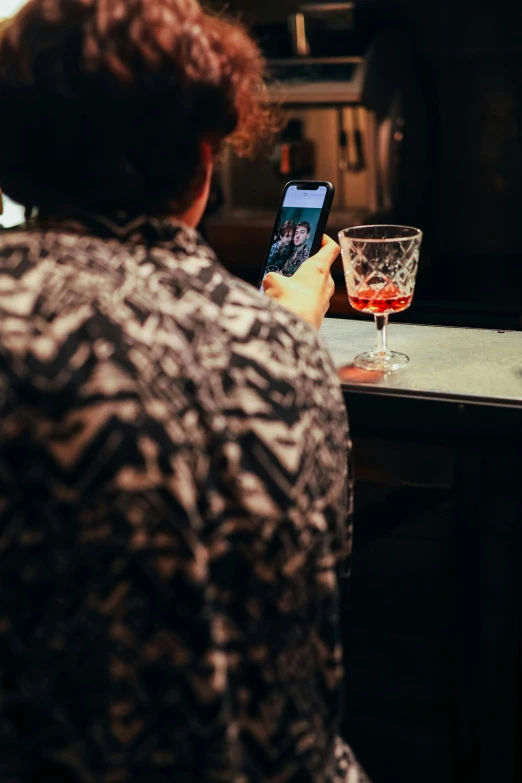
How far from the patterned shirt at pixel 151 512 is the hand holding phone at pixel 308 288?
1.18ft

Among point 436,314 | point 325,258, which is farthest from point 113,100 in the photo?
point 436,314

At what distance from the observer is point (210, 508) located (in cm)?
66

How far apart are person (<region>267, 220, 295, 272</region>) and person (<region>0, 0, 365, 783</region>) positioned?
2.05ft

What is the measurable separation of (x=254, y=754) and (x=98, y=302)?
342 mm

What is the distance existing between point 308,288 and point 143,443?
57 cm

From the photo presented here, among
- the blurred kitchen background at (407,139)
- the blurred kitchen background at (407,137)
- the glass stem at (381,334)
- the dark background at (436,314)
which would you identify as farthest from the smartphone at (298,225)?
the blurred kitchen background at (407,137)

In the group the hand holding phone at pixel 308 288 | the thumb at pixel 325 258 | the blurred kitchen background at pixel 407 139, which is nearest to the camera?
the hand holding phone at pixel 308 288

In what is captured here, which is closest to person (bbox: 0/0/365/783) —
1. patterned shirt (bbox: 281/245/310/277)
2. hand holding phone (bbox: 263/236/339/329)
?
hand holding phone (bbox: 263/236/339/329)

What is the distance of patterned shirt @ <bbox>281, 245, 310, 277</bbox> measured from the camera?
4.39 ft

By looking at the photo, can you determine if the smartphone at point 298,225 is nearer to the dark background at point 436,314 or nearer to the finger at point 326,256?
the finger at point 326,256

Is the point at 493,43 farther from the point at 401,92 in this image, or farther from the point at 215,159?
the point at 215,159

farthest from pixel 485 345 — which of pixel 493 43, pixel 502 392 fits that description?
pixel 493 43

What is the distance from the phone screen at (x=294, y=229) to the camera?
135 cm

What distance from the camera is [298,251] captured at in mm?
1352
